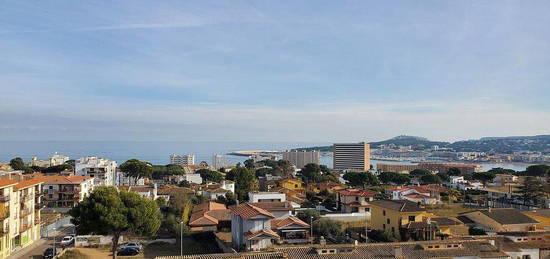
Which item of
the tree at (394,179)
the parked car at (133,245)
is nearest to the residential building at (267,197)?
the parked car at (133,245)

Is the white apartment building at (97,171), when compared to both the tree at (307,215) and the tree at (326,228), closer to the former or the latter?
the tree at (307,215)

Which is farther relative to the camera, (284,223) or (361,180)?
(361,180)

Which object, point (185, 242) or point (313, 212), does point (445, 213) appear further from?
point (185, 242)

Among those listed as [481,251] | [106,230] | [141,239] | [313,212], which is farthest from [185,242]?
[481,251]

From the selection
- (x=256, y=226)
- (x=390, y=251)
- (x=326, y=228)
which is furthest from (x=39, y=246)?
(x=390, y=251)

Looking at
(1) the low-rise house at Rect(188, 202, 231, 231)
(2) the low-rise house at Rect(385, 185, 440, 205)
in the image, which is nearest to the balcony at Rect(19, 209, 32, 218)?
(1) the low-rise house at Rect(188, 202, 231, 231)

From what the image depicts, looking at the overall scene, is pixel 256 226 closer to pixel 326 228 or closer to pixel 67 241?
pixel 326 228
